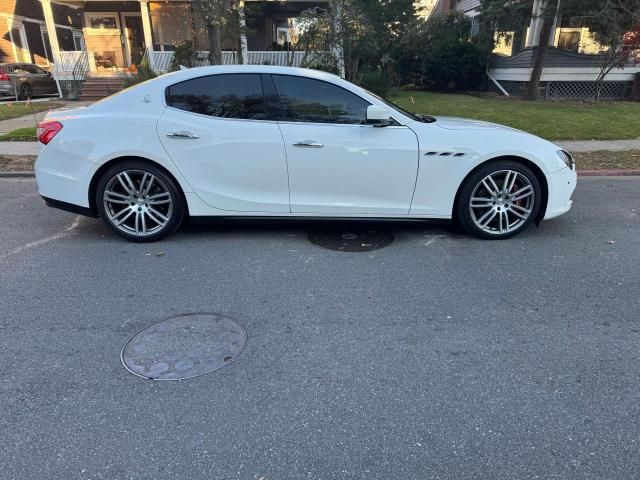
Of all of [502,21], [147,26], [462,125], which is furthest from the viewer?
[147,26]

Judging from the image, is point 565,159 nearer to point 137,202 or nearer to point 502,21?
point 137,202

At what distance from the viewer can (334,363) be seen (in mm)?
2941

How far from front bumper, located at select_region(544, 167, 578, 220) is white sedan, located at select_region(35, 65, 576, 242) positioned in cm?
1

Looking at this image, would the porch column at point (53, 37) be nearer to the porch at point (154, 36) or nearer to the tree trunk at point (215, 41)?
the porch at point (154, 36)

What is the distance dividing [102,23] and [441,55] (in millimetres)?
14359

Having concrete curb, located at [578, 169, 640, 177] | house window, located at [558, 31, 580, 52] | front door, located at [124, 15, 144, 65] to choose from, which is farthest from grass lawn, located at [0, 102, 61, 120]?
house window, located at [558, 31, 580, 52]

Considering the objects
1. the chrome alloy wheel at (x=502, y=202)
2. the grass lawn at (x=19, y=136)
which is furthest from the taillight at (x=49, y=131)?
the grass lawn at (x=19, y=136)

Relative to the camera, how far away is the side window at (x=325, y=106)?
15.3 ft

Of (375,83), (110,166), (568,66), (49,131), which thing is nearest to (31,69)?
(375,83)

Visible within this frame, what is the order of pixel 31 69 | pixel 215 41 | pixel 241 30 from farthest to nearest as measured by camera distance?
pixel 31 69
pixel 241 30
pixel 215 41

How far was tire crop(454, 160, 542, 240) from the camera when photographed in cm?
475

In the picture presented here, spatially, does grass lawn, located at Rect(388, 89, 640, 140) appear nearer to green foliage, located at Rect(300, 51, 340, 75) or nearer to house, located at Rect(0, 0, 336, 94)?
green foliage, located at Rect(300, 51, 340, 75)

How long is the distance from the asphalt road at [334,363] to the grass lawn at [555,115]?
689cm

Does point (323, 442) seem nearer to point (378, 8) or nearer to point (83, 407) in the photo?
point (83, 407)
